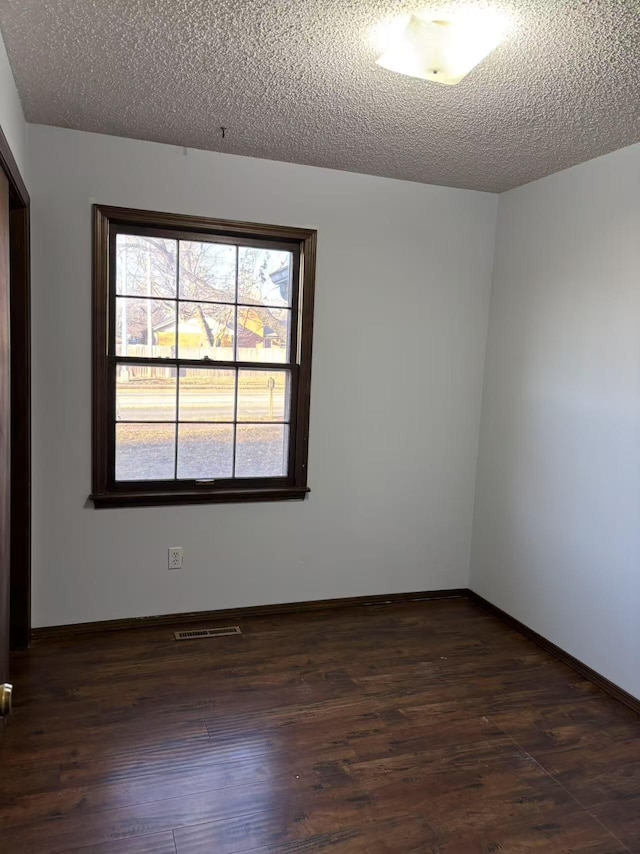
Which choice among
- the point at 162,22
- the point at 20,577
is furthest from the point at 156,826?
the point at 162,22

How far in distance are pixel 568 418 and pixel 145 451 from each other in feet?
7.39

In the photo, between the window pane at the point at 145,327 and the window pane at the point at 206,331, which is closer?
the window pane at the point at 145,327

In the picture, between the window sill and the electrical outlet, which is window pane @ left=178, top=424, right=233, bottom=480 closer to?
the window sill

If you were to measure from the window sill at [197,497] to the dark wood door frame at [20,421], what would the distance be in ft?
1.16

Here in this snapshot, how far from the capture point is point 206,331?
3311 mm

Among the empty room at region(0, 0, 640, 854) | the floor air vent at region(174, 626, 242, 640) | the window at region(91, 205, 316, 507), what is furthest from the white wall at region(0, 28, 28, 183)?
the floor air vent at region(174, 626, 242, 640)

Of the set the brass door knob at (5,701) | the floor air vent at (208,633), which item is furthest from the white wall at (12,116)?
the floor air vent at (208,633)

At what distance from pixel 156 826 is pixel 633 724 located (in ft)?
6.55

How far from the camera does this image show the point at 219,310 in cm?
332

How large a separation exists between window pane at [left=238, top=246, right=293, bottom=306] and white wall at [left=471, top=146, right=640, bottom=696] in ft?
4.37

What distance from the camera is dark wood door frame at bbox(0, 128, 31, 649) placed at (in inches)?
110

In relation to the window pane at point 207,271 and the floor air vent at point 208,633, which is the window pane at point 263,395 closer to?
the window pane at point 207,271

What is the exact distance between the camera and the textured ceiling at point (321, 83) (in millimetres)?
1840

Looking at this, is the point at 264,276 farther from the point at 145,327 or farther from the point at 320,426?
the point at 320,426
